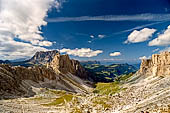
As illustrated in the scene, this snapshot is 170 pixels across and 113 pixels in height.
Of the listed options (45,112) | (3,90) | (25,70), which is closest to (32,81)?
(25,70)

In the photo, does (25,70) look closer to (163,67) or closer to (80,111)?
(80,111)

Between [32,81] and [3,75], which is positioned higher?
[3,75]

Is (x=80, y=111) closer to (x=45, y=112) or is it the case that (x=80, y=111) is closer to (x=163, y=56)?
(x=45, y=112)

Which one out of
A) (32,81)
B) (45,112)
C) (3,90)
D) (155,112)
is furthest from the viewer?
(32,81)

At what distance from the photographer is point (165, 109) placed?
34094 mm

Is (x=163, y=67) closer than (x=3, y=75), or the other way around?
(x=3, y=75)

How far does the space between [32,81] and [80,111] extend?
123659 millimetres

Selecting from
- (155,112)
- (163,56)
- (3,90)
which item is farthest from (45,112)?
(163,56)

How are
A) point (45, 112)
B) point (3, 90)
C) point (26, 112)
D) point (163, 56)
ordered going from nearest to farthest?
point (26, 112)
point (45, 112)
point (3, 90)
point (163, 56)

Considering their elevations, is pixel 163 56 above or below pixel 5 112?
above

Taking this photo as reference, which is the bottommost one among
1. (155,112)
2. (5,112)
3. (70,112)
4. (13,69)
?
(70,112)

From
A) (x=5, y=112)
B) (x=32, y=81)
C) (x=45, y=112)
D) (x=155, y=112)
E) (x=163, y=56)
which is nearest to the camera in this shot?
(x=155, y=112)

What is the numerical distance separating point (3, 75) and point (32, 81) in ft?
158

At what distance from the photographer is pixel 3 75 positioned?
12562cm
